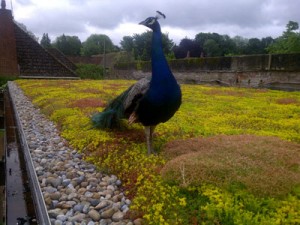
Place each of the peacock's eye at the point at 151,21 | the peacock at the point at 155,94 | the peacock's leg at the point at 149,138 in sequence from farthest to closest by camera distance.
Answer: the peacock's leg at the point at 149,138 → the peacock's eye at the point at 151,21 → the peacock at the point at 155,94

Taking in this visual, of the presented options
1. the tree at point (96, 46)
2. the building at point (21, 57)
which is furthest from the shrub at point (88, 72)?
the tree at point (96, 46)

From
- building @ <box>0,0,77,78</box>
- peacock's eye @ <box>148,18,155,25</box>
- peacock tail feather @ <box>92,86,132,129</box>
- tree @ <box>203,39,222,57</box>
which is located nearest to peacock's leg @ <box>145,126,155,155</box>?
peacock tail feather @ <box>92,86,132,129</box>

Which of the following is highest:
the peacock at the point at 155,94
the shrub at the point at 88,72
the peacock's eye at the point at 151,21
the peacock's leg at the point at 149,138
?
the peacock's eye at the point at 151,21

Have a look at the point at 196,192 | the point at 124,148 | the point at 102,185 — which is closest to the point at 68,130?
the point at 124,148

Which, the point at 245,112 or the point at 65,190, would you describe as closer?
the point at 65,190

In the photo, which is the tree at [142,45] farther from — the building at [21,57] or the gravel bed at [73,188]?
the gravel bed at [73,188]

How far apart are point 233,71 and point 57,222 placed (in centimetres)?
1737

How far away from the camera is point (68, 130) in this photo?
7.07 m

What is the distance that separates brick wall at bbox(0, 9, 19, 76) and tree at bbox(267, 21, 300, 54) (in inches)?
901

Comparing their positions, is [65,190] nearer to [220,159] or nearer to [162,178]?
[162,178]

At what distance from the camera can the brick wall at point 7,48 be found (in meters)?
26.1

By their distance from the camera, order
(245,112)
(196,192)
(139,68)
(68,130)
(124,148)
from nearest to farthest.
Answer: (196,192) → (124,148) → (68,130) → (245,112) → (139,68)

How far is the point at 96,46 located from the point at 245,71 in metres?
60.3

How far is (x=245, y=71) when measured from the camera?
1864 centimetres
